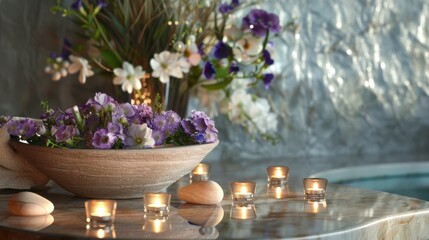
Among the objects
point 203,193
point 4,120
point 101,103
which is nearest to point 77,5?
point 4,120

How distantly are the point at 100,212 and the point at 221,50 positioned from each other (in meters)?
1.02

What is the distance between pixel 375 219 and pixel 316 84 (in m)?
1.44

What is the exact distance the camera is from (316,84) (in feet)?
9.41

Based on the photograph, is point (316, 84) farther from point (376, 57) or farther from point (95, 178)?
point (95, 178)

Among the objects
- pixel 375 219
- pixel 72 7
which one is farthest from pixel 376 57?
pixel 375 219

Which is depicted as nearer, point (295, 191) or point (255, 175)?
point (295, 191)

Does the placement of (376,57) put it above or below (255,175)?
above

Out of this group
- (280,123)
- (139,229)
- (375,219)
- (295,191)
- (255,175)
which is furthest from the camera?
(280,123)

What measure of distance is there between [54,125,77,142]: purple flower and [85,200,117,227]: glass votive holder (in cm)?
19

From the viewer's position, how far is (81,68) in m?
2.28

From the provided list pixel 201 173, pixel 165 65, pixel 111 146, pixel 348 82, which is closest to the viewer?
pixel 111 146

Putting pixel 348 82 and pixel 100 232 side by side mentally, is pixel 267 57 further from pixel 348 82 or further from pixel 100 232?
pixel 100 232

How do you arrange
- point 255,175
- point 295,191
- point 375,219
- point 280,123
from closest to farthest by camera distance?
point 375,219 → point 295,191 → point 255,175 → point 280,123

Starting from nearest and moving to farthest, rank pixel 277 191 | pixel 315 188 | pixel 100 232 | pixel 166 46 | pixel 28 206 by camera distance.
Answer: pixel 100 232 → pixel 28 206 → pixel 315 188 → pixel 277 191 → pixel 166 46
